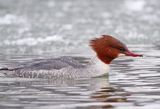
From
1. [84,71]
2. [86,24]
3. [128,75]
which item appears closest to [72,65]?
[84,71]

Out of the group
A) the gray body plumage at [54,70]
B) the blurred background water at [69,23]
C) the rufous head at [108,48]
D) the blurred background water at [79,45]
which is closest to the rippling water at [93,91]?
the blurred background water at [79,45]

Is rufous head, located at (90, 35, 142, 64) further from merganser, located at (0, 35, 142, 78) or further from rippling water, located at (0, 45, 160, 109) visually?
rippling water, located at (0, 45, 160, 109)

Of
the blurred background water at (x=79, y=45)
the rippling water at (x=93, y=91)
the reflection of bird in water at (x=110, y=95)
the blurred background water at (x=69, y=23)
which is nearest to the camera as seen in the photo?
the rippling water at (x=93, y=91)

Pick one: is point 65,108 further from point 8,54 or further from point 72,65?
point 8,54

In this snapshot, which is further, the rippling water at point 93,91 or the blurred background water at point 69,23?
the blurred background water at point 69,23

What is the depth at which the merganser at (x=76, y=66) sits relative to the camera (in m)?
14.0

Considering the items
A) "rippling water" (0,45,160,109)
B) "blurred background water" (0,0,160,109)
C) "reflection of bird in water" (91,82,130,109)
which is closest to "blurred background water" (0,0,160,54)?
"blurred background water" (0,0,160,109)

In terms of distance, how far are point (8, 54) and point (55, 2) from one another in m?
14.9

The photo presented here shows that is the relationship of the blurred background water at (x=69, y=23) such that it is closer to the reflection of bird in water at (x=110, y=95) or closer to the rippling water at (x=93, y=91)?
the rippling water at (x=93, y=91)

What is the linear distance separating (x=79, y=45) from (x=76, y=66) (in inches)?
201

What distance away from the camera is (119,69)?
1498 centimetres

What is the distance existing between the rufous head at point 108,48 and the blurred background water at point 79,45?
0.42 metres

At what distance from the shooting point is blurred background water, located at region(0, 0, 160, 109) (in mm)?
11305

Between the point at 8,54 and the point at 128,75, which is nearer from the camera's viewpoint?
the point at 128,75
